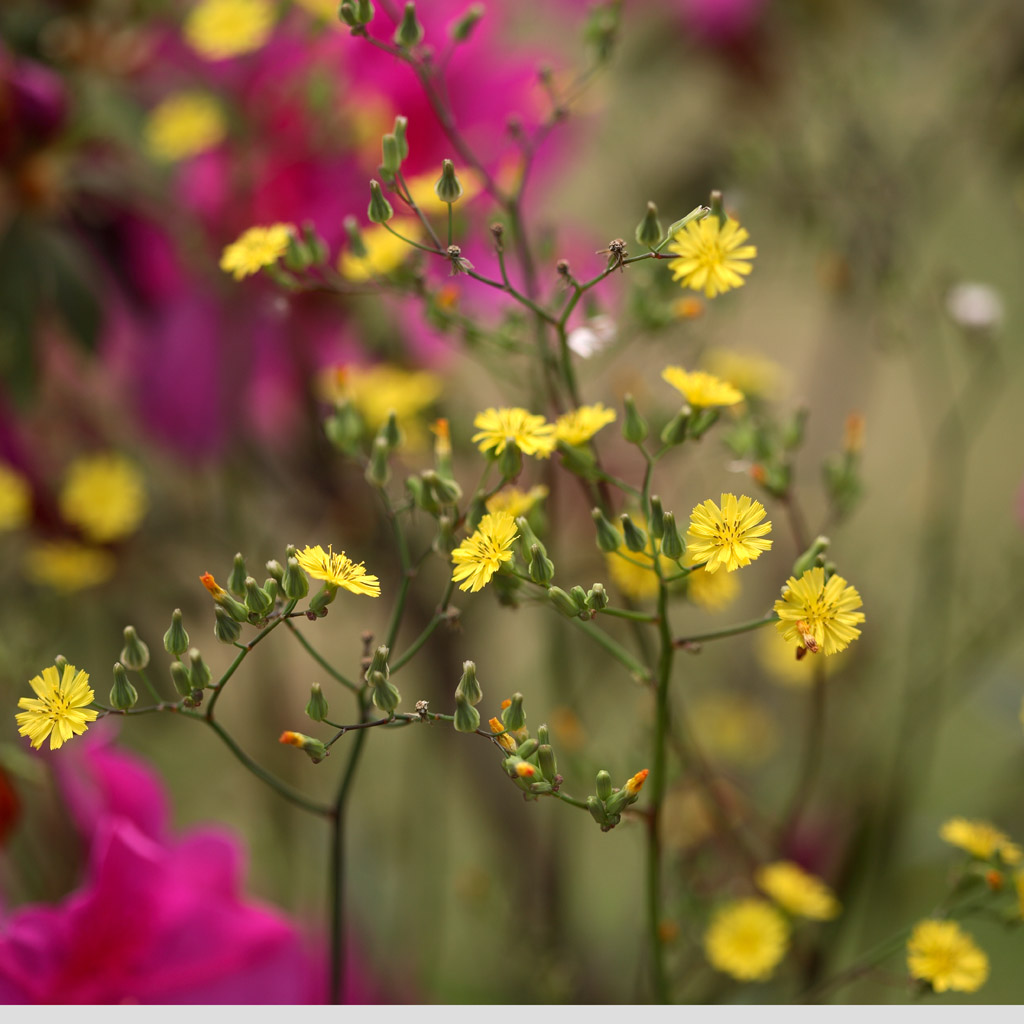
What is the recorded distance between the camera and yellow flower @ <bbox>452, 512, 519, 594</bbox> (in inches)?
6.2

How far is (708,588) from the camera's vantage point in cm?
21

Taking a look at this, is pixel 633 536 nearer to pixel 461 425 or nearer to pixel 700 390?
pixel 700 390

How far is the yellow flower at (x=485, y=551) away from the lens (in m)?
0.16

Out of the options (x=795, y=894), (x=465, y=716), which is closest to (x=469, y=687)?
(x=465, y=716)

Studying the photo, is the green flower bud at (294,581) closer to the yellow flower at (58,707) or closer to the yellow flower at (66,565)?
the yellow flower at (58,707)

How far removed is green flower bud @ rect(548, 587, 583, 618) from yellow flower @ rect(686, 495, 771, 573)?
0.02m

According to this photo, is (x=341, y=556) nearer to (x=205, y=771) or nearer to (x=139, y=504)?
(x=139, y=504)

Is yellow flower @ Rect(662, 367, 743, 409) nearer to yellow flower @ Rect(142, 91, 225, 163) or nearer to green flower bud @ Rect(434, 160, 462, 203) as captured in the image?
green flower bud @ Rect(434, 160, 462, 203)

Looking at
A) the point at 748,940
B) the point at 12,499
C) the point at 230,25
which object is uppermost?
the point at 230,25

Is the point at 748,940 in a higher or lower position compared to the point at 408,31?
lower

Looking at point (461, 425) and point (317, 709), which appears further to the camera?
point (461, 425)

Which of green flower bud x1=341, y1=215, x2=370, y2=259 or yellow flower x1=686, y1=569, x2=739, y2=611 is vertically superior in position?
green flower bud x1=341, y1=215, x2=370, y2=259

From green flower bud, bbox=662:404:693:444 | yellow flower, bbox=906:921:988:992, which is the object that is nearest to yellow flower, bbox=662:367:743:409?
green flower bud, bbox=662:404:693:444

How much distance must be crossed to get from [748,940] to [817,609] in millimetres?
108
